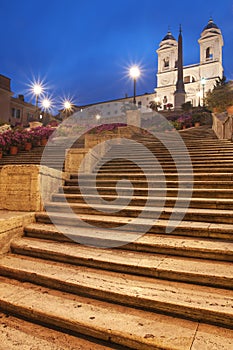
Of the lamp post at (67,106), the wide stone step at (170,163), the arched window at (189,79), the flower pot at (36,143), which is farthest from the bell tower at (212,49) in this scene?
the wide stone step at (170,163)

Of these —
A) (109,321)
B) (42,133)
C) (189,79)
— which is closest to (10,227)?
(109,321)

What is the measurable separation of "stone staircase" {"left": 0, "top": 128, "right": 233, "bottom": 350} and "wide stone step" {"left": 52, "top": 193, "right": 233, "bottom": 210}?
2 centimetres

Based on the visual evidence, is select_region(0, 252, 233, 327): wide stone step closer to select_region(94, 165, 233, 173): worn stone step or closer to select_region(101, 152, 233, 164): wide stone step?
select_region(94, 165, 233, 173): worn stone step

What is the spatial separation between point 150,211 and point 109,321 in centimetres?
199

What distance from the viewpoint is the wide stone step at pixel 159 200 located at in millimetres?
3816

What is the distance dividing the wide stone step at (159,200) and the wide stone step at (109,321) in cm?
218

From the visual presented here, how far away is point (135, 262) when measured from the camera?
274 centimetres

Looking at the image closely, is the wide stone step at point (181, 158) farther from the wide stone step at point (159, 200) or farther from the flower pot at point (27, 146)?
the flower pot at point (27, 146)

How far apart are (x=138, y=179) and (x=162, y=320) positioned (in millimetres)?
3672

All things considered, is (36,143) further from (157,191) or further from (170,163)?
(157,191)

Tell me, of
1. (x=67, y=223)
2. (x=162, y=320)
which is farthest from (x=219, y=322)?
(x=67, y=223)

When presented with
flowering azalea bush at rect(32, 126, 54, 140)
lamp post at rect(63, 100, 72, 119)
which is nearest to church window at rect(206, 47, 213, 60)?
lamp post at rect(63, 100, 72, 119)

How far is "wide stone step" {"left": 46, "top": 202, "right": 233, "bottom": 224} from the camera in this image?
344cm

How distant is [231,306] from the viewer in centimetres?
202
